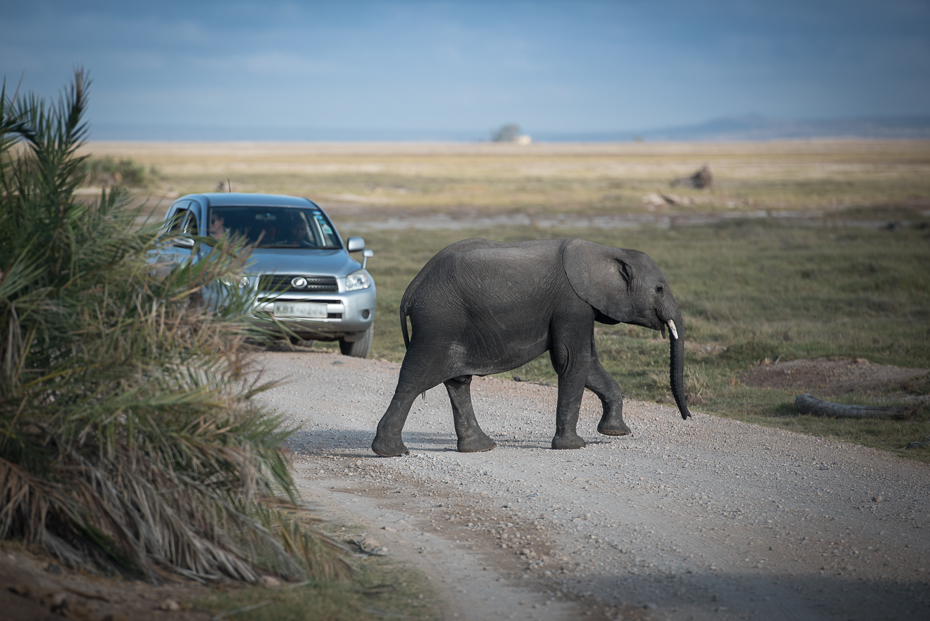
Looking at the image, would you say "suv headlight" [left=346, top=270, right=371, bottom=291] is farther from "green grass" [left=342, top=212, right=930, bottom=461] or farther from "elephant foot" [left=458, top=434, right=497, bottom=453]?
"elephant foot" [left=458, top=434, right=497, bottom=453]

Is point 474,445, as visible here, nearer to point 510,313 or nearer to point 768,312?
point 510,313

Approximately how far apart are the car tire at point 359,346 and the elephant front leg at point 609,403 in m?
4.62

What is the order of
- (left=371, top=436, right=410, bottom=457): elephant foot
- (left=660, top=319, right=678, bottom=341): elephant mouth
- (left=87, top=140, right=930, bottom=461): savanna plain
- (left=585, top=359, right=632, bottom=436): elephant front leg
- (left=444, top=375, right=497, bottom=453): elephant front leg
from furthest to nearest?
(left=87, top=140, right=930, bottom=461): savanna plain, (left=585, top=359, right=632, bottom=436): elephant front leg, (left=660, top=319, right=678, bottom=341): elephant mouth, (left=444, top=375, right=497, bottom=453): elephant front leg, (left=371, top=436, right=410, bottom=457): elephant foot

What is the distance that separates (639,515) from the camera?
228 inches

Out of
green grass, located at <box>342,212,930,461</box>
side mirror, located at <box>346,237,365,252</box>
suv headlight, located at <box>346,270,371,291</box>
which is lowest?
green grass, located at <box>342,212,930,461</box>

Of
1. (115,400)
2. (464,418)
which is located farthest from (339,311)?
(115,400)

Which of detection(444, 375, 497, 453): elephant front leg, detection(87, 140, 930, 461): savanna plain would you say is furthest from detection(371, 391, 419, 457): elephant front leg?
detection(87, 140, 930, 461): savanna plain

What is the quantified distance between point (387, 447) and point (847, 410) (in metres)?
4.74

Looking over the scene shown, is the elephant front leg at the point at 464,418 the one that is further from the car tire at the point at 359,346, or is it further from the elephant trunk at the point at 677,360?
the car tire at the point at 359,346

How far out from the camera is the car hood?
A: 10.8 m

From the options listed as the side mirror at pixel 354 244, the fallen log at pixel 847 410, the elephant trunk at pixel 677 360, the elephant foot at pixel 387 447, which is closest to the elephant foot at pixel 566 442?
the elephant trunk at pixel 677 360

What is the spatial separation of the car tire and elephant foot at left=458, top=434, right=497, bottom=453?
15.0 ft

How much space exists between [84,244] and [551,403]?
5833 mm

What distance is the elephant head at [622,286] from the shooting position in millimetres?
7160
